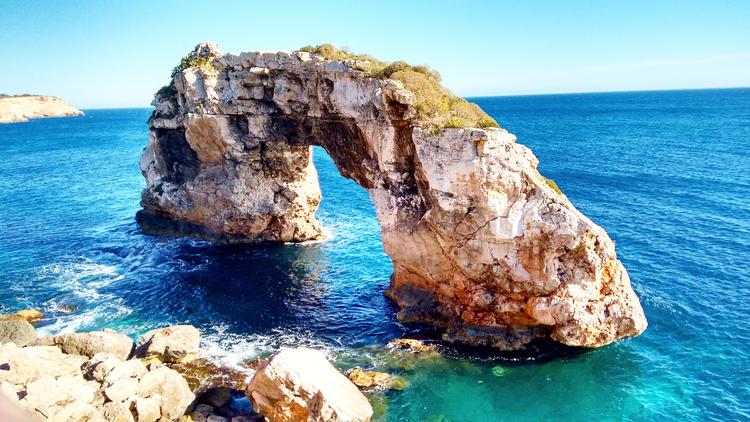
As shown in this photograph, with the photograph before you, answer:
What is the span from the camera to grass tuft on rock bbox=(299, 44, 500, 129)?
28969 mm

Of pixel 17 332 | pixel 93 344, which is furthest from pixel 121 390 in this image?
pixel 17 332

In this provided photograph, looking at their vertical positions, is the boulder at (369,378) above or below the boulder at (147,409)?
below

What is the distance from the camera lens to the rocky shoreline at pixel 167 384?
22.0 m

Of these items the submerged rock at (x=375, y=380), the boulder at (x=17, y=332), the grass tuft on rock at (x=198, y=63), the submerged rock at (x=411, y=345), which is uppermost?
the grass tuft on rock at (x=198, y=63)

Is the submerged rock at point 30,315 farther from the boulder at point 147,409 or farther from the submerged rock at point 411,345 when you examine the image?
the submerged rock at point 411,345

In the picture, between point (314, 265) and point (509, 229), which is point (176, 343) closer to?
point (314, 265)

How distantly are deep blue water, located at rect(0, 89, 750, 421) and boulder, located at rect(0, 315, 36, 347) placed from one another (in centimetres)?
242

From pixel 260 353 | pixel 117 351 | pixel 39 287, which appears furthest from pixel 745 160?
pixel 39 287

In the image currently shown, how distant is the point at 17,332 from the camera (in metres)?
28.6

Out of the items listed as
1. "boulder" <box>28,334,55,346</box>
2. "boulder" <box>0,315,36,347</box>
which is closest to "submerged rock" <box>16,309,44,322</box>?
"boulder" <box>0,315,36,347</box>

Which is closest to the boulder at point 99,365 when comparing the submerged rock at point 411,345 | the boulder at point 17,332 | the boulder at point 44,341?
the boulder at point 44,341

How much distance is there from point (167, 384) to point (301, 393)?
6808 mm

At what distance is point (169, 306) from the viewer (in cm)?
3478

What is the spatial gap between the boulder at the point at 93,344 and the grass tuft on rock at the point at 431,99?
69.5 feet
